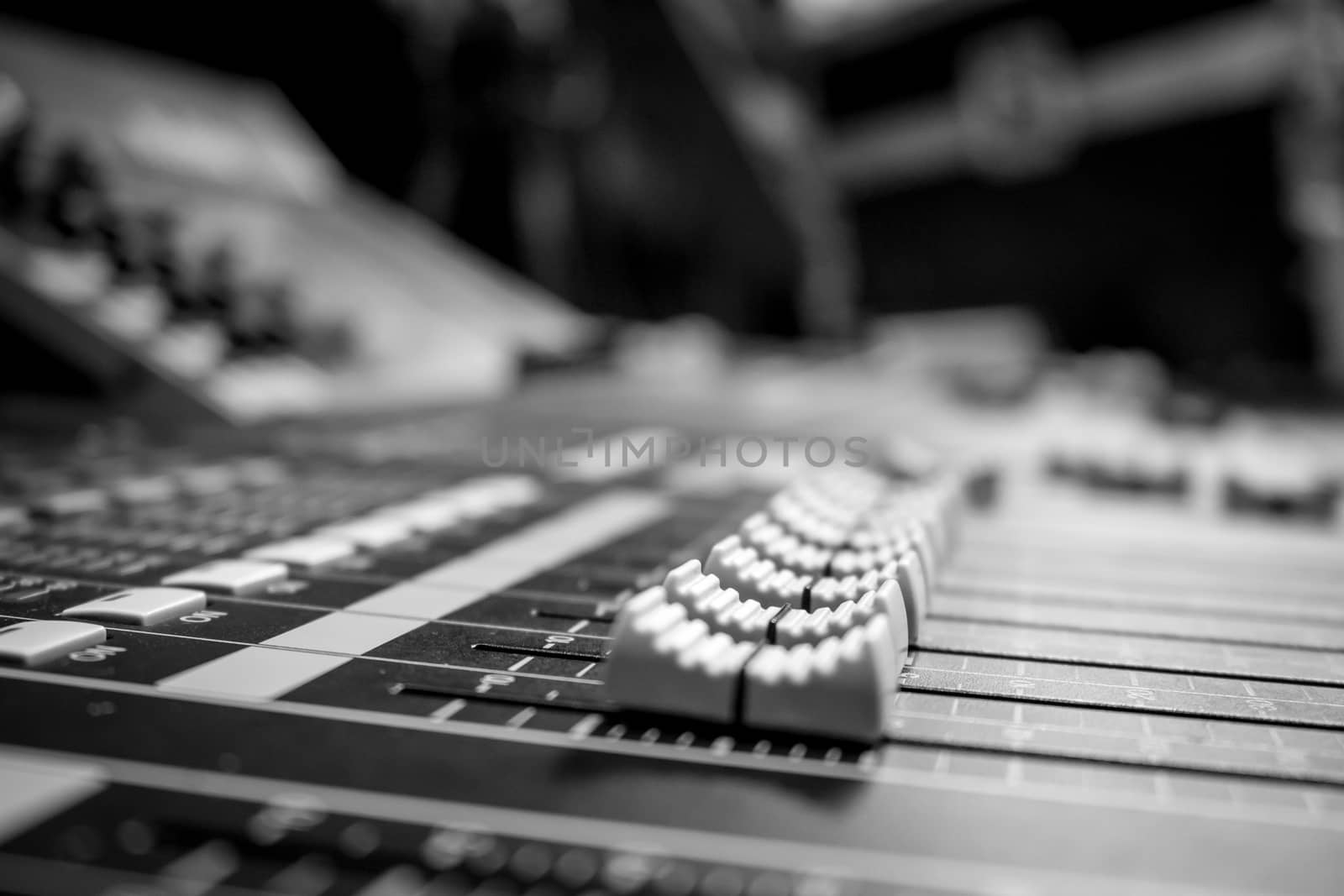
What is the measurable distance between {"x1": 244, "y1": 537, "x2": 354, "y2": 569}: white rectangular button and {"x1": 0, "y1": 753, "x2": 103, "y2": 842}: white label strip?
0.52 m

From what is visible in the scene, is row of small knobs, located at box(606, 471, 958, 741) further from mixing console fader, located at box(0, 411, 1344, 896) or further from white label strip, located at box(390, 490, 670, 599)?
white label strip, located at box(390, 490, 670, 599)

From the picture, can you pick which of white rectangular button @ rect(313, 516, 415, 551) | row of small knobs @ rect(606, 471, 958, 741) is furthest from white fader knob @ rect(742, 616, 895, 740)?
white rectangular button @ rect(313, 516, 415, 551)

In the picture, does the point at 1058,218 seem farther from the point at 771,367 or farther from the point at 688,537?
the point at 688,537

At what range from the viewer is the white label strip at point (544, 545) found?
125 centimetres

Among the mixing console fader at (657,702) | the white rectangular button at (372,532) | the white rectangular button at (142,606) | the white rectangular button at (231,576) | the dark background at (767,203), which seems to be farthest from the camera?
the dark background at (767,203)

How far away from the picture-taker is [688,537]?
1.54m

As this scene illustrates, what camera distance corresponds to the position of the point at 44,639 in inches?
36.9

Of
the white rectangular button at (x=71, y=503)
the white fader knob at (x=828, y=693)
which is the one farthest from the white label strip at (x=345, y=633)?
the white rectangular button at (x=71, y=503)

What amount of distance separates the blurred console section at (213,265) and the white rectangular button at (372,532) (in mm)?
1085

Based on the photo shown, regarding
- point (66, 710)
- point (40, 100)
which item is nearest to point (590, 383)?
point (40, 100)

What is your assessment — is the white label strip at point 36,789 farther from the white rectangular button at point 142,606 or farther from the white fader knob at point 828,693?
the white fader knob at point 828,693

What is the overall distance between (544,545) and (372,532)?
22cm

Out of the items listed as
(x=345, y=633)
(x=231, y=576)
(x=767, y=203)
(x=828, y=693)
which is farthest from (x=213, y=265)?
(x=767, y=203)

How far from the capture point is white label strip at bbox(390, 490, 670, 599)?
1.25 m
